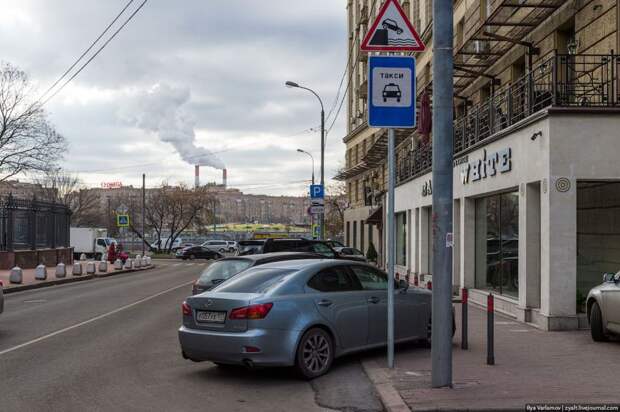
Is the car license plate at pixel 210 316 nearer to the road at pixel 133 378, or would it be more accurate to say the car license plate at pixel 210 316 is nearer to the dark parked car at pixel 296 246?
the road at pixel 133 378

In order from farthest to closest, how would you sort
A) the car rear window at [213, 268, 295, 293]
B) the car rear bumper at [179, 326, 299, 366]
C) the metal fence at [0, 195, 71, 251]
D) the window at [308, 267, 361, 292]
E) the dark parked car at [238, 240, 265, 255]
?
1. the metal fence at [0, 195, 71, 251]
2. the dark parked car at [238, 240, 265, 255]
3. the window at [308, 267, 361, 292]
4. the car rear window at [213, 268, 295, 293]
5. the car rear bumper at [179, 326, 299, 366]

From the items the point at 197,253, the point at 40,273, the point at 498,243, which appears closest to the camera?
the point at 498,243

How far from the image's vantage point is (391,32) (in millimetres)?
8461

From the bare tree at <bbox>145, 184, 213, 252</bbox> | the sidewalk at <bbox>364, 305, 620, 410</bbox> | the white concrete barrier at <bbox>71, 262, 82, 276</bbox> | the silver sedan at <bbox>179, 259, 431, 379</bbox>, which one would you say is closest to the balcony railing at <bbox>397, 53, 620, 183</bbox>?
the sidewalk at <bbox>364, 305, 620, 410</bbox>

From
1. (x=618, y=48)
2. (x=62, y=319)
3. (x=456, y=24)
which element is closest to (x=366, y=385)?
(x=62, y=319)

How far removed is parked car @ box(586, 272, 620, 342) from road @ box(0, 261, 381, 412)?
397 cm

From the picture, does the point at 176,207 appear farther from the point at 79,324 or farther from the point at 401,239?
the point at 79,324

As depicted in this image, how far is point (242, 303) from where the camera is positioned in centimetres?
811

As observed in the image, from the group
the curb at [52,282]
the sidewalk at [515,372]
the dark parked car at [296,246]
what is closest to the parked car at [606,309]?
the sidewalk at [515,372]

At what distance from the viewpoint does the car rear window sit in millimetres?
8531

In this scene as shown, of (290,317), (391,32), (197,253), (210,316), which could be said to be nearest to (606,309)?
(290,317)

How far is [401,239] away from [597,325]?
19.2 m

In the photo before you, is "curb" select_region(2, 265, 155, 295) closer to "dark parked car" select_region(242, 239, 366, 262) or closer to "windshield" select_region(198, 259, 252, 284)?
"dark parked car" select_region(242, 239, 366, 262)

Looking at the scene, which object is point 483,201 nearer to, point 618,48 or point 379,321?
point 618,48
